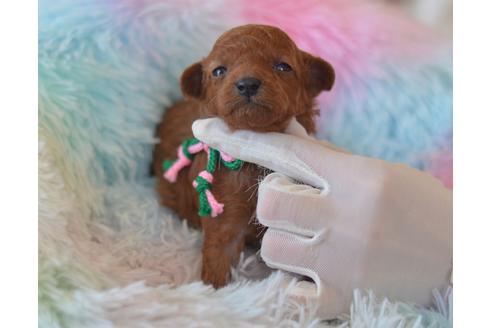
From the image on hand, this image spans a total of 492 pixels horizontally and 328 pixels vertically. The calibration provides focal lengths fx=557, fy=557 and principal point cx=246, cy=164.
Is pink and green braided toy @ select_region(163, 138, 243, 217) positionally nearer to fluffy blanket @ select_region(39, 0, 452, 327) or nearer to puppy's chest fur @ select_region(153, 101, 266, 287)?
puppy's chest fur @ select_region(153, 101, 266, 287)

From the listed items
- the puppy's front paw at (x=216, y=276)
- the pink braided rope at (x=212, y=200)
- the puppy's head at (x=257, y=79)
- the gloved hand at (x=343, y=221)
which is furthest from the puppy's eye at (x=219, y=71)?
the puppy's front paw at (x=216, y=276)

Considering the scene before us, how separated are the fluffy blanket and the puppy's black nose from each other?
0.91 feet

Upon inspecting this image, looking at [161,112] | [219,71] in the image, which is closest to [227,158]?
[219,71]

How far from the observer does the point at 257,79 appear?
1.02 metres

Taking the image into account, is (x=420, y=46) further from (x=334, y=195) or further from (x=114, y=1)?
(x=114, y=1)

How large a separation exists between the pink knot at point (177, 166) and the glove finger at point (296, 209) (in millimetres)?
342

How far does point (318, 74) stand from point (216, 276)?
479 millimetres

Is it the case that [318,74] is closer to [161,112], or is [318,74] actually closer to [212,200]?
[212,200]

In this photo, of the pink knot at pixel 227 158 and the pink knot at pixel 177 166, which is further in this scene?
the pink knot at pixel 177 166

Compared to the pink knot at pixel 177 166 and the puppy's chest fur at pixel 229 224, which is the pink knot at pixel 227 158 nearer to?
the puppy's chest fur at pixel 229 224

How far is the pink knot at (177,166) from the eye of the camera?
A: 4.39 ft
